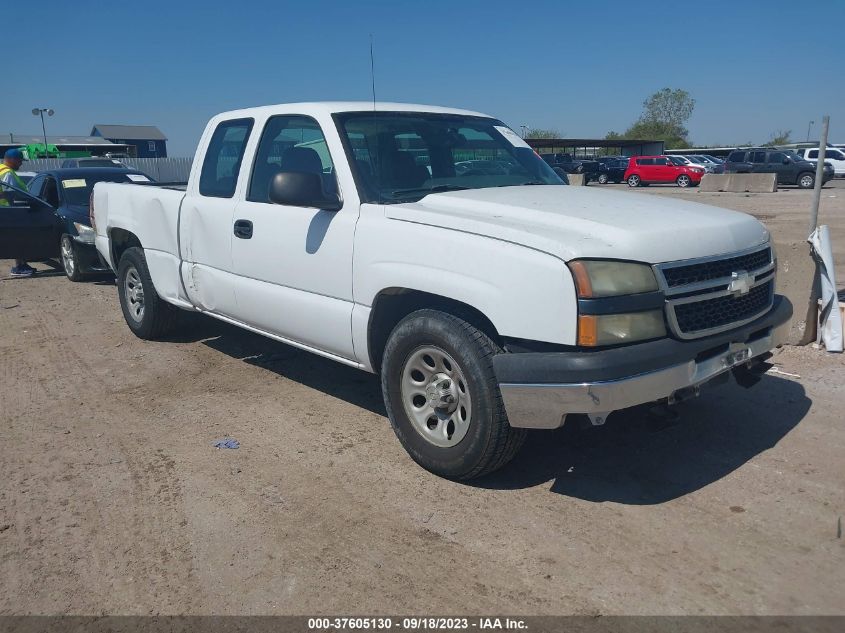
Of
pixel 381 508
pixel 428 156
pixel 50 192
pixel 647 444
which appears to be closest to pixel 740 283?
pixel 647 444

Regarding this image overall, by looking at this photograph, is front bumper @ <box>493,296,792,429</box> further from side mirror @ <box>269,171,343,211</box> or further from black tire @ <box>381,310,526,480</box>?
side mirror @ <box>269,171,343,211</box>

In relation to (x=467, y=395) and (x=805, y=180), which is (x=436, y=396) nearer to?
(x=467, y=395)

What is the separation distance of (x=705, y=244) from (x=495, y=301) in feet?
3.57

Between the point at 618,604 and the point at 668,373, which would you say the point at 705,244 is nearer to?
the point at 668,373

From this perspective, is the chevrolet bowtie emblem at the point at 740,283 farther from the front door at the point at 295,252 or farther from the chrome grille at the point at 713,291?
the front door at the point at 295,252

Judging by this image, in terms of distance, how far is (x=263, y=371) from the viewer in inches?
235

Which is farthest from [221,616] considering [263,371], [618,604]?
[263,371]

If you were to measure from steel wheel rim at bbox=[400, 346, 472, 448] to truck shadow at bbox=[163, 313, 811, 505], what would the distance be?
1.02ft

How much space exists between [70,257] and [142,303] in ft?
14.6

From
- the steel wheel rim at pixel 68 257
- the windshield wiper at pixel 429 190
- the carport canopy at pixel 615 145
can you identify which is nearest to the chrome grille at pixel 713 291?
the windshield wiper at pixel 429 190

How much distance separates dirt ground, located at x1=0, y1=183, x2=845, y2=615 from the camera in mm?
2953

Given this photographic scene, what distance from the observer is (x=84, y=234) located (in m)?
9.94

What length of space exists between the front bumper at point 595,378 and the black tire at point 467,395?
0.43 ft

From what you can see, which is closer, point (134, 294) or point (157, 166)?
point (134, 294)
